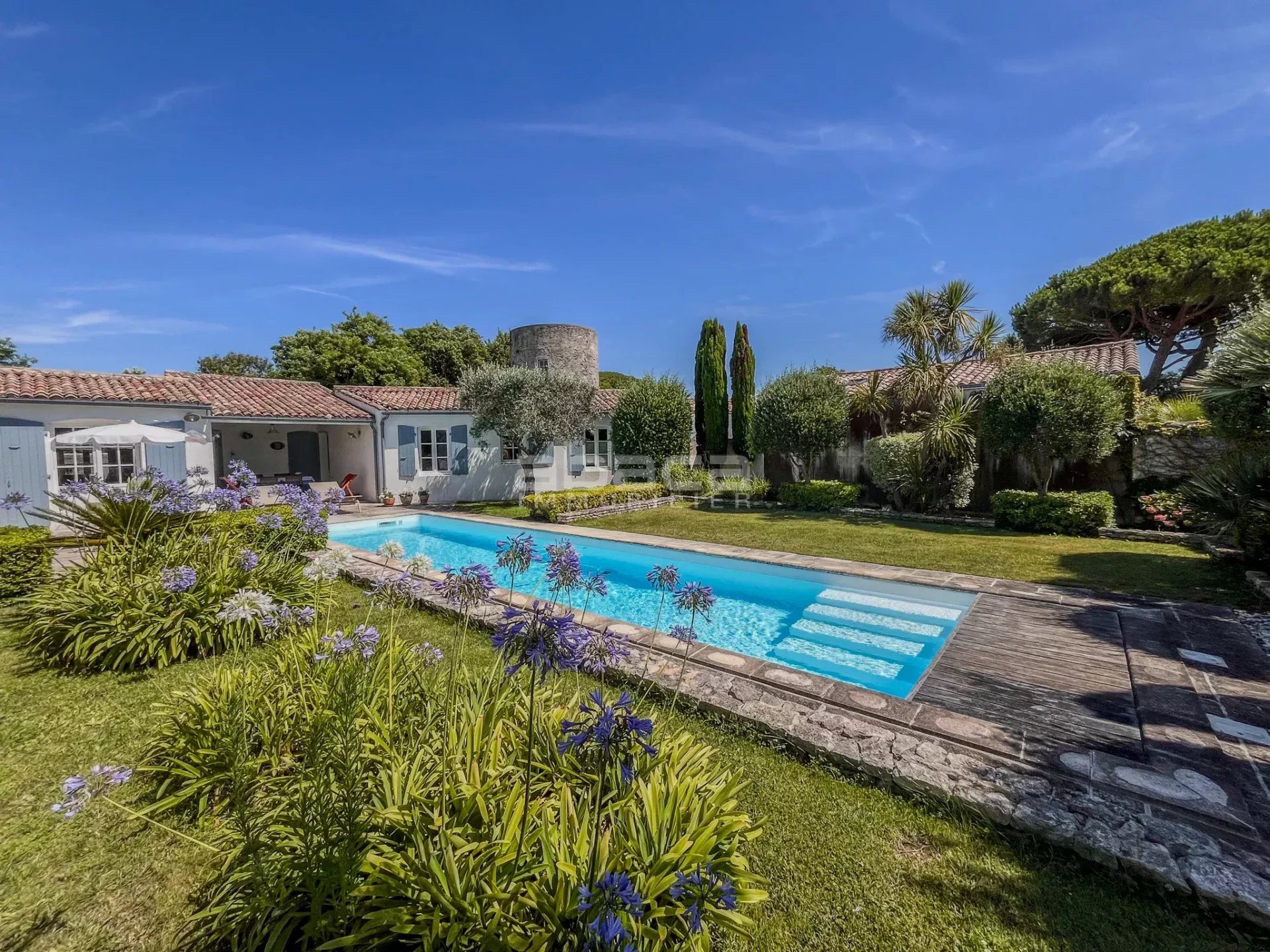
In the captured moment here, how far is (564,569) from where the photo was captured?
2.58 metres

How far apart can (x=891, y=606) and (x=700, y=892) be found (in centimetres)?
603

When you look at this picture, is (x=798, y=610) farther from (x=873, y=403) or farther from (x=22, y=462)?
(x=22, y=462)

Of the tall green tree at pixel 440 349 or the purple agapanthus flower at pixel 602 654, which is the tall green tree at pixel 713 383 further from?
the purple agapanthus flower at pixel 602 654

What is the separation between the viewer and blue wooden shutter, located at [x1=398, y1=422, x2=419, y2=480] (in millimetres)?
16906

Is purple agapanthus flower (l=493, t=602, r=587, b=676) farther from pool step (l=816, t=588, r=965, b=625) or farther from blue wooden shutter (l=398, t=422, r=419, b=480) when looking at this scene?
blue wooden shutter (l=398, t=422, r=419, b=480)

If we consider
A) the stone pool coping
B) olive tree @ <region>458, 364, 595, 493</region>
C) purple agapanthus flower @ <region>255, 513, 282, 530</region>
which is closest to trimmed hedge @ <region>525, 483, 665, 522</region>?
olive tree @ <region>458, 364, 595, 493</region>

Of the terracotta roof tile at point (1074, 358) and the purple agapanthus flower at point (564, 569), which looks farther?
the terracotta roof tile at point (1074, 358)

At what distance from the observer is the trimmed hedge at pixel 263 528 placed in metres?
5.77

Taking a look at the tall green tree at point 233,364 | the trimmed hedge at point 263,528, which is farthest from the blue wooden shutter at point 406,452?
the tall green tree at point 233,364

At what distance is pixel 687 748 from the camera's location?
258 cm

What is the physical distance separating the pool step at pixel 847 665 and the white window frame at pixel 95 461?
14203 millimetres

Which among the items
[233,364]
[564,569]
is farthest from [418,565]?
[233,364]

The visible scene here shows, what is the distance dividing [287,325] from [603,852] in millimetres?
33398

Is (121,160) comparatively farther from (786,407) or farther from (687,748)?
(786,407)
